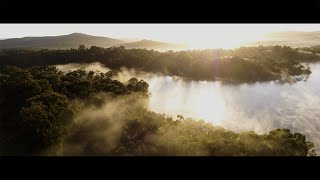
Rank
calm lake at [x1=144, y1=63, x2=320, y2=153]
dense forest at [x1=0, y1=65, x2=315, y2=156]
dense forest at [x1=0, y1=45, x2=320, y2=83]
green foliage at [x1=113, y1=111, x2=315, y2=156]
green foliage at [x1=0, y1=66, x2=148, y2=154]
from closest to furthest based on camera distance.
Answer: green foliage at [x1=113, y1=111, x2=315, y2=156] < dense forest at [x1=0, y1=65, x2=315, y2=156] < green foliage at [x1=0, y1=66, x2=148, y2=154] < calm lake at [x1=144, y1=63, x2=320, y2=153] < dense forest at [x1=0, y1=45, x2=320, y2=83]

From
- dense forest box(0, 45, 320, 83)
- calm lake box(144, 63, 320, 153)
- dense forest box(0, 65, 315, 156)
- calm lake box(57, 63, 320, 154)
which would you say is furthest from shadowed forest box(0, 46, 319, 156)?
dense forest box(0, 45, 320, 83)

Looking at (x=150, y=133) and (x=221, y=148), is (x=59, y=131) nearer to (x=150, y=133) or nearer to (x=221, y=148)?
(x=150, y=133)

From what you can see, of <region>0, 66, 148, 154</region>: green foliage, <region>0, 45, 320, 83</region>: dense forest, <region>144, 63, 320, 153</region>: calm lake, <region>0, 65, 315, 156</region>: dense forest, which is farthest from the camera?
<region>0, 45, 320, 83</region>: dense forest

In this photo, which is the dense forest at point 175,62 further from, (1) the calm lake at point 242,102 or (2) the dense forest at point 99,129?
(2) the dense forest at point 99,129

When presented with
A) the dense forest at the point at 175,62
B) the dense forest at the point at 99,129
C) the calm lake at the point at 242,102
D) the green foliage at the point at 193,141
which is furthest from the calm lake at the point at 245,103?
the green foliage at the point at 193,141

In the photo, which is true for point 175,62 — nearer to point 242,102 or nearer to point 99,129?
point 242,102

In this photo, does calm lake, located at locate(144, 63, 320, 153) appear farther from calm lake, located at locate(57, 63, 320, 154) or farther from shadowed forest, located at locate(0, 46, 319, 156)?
shadowed forest, located at locate(0, 46, 319, 156)
